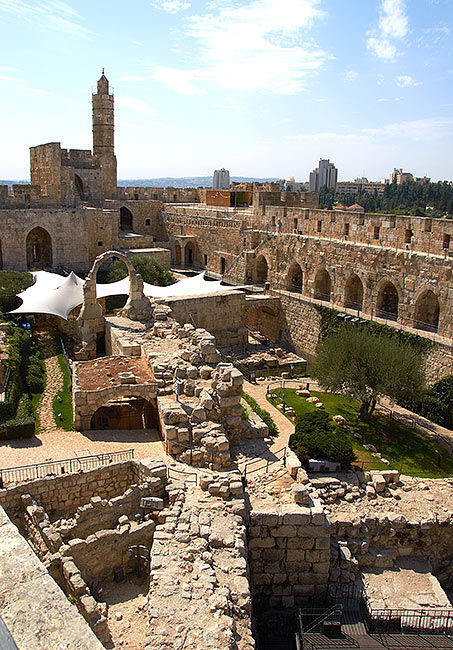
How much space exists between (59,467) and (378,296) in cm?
1281

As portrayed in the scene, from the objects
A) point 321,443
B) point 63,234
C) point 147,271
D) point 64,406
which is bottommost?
point 321,443

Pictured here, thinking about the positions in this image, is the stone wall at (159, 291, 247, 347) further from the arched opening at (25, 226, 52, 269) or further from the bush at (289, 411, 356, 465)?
the arched opening at (25, 226, 52, 269)

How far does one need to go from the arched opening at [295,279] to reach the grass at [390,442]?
25.0ft

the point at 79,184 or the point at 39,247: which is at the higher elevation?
the point at 79,184

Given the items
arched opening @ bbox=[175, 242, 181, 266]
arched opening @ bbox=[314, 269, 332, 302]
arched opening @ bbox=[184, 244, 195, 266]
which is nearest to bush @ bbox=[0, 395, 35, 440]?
arched opening @ bbox=[314, 269, 332, 302]

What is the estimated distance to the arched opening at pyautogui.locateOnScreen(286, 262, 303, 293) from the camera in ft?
75.3

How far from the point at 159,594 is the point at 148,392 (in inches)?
211

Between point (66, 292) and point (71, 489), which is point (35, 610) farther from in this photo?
point (66, 292)

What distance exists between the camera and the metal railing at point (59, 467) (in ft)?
29.6

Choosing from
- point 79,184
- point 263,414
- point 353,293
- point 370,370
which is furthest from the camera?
point 79,184

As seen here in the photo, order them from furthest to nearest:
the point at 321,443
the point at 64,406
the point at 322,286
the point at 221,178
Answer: the point at 221,178, the point at 322,286, the point at 64,406, the point at 321,443

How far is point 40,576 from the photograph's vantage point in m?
2.66

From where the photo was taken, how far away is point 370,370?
1418 cm

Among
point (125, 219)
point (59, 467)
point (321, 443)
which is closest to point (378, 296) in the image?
point (321, 443)
